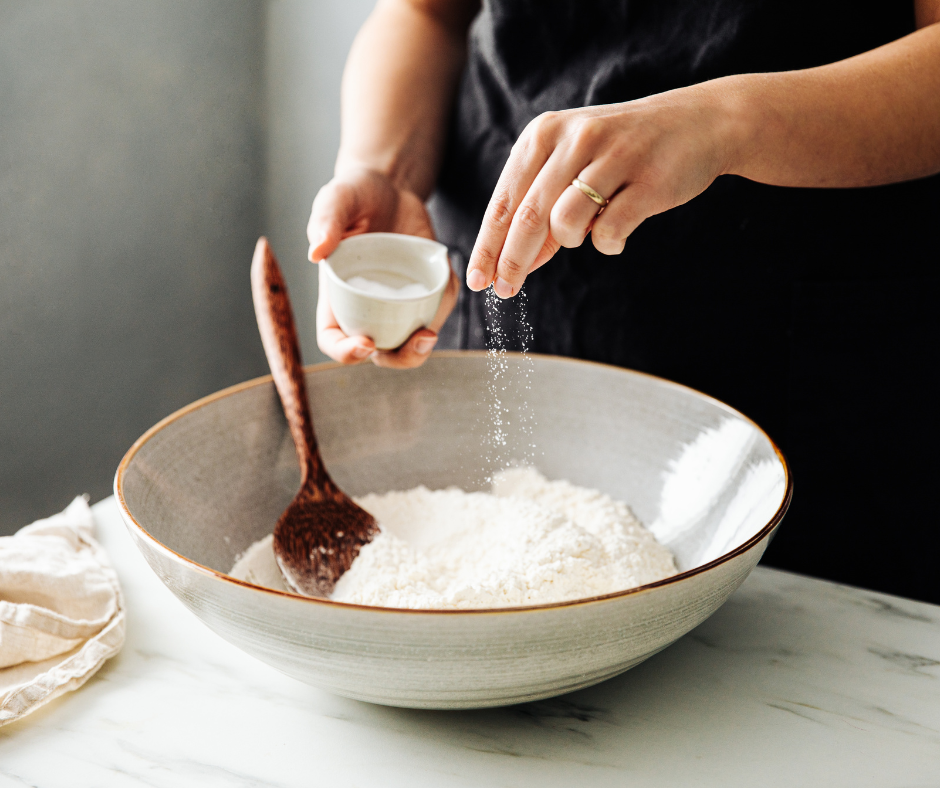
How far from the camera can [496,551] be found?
722mm

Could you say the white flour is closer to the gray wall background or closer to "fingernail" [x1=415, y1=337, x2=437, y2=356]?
"fingernail" [x1=415, y1=337, x2=437, y2=356]

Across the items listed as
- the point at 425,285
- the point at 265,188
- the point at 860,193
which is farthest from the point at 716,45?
the point at 265,188

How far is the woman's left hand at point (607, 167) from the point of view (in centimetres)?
56

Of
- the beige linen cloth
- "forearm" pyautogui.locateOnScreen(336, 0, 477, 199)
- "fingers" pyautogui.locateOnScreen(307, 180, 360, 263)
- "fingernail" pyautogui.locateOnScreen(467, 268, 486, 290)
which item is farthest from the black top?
the beige linen cloth

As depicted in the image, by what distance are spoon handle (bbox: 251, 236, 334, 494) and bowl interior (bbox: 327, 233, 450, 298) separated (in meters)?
0.09

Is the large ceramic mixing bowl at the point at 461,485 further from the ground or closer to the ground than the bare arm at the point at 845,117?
closer to the ground

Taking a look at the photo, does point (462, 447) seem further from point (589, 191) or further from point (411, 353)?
point (589, 191)

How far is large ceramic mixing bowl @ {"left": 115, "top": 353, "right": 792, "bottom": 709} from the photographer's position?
1.53 ft

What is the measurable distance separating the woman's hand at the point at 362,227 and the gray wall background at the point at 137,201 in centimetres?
90

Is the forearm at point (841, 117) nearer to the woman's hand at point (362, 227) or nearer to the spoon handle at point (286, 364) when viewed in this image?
the woman's hand at point (362, 227)

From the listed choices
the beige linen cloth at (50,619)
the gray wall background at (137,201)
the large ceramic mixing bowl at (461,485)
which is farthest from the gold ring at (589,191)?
the gray wall background at (137,201)

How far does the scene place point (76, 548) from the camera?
Answer: 771 mm

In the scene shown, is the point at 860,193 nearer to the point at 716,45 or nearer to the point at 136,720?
the point at 716,45

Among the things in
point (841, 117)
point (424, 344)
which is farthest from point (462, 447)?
point (841, 117)
